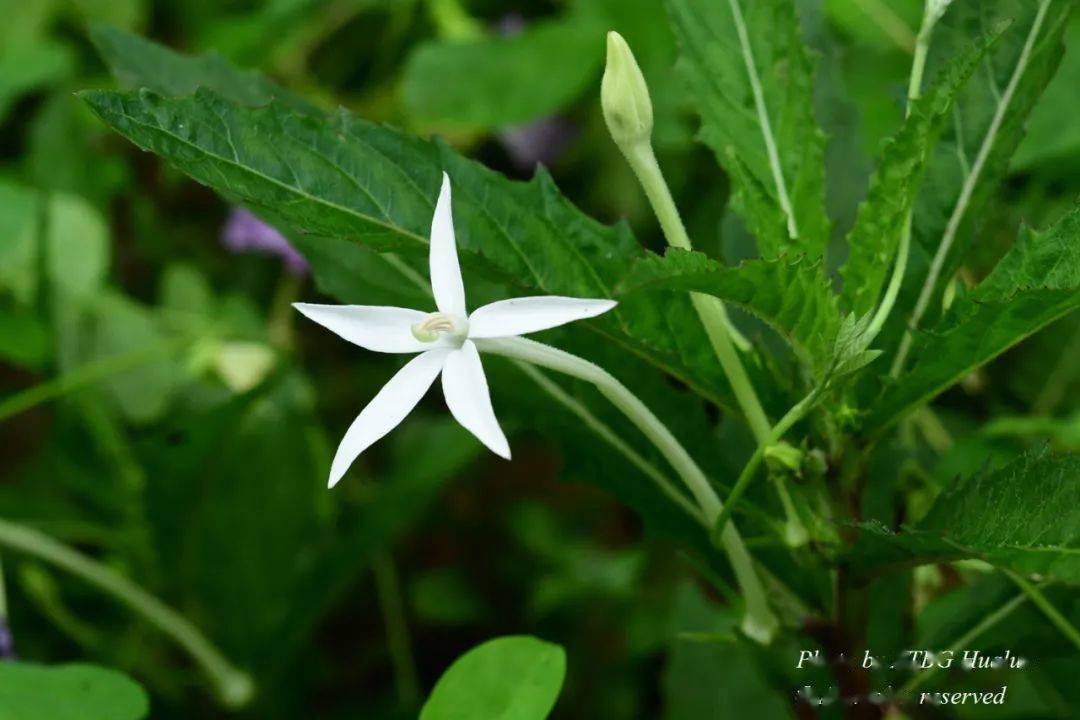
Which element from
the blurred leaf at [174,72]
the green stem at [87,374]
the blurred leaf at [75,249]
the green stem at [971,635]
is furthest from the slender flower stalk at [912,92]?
the blurred leaf at [75,249]

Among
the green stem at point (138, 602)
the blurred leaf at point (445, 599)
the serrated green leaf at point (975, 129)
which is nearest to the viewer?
the serrated green leaf at point (975, 129)

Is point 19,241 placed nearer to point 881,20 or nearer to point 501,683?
point 501,683

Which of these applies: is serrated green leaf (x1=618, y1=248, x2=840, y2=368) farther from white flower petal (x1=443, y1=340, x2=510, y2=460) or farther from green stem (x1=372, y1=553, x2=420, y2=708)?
green stem (x1=372, y1=553, x2=420, y2=708)

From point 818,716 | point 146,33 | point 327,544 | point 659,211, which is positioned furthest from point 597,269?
point 146,33

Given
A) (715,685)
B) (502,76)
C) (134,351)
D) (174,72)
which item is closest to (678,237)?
(174,72)

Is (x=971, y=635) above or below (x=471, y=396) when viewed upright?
below

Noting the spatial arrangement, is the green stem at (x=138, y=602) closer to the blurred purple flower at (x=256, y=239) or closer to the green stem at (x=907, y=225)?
the blurred purple flower at (x=256, y=239)

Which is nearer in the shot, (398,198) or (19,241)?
(398,198)
